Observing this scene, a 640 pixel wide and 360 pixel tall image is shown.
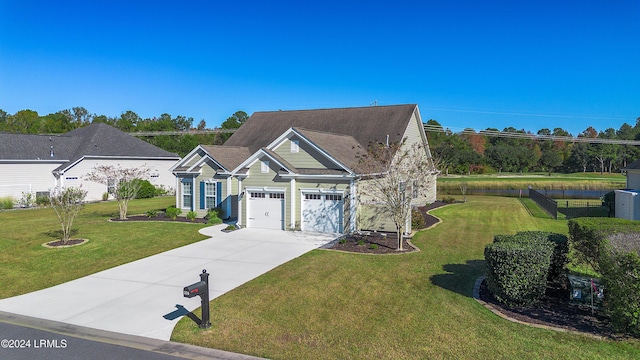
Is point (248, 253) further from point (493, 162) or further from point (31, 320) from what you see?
point (493, 162)

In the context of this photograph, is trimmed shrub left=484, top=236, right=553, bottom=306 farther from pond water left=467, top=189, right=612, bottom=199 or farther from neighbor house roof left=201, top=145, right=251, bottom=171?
pond water left=467, top=189, right=612, bottom=199

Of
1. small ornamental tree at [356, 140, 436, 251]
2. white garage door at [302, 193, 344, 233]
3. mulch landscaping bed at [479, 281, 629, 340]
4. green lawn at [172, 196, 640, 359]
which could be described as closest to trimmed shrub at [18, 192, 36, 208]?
white garage door at [302, 193, 344, 233]

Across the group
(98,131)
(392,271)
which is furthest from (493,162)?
(392,271)

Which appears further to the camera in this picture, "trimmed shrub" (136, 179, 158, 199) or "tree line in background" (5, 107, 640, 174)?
"tree line in background" (5, 107, 640, 174)

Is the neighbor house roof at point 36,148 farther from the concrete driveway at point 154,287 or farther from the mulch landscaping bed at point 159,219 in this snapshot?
the concrete driveway at point 154,287

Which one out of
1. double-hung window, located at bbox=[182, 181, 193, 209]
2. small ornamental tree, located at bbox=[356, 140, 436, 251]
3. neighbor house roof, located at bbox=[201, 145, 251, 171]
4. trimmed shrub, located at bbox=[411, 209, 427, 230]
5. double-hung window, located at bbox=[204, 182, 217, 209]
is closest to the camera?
small ornamental tree, located at bbox=[356, 140, 436, 251]

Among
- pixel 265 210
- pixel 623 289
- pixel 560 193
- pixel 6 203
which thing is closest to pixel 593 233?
pixel 623 289

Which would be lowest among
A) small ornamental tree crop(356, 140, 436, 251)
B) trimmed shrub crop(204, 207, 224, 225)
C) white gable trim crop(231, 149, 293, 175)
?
trimmed shrub crop(204, 207, 224, 225)
